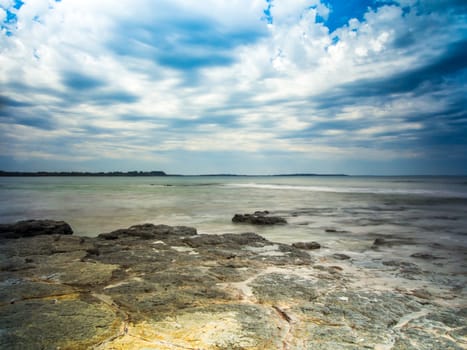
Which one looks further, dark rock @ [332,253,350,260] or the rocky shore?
dark rock @ [332,253,350,260]

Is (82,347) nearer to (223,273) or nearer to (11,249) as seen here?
(223,273)

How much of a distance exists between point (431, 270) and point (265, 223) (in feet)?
27.2

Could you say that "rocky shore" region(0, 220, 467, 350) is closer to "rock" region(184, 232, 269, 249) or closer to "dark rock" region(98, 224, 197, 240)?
"rock" region(184, 232, 269, 249)

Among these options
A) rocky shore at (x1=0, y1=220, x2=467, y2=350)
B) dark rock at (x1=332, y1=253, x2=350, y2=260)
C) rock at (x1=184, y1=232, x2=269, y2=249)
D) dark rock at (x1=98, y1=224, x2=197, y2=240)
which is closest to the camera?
rocky shore at (x1=0, y1=220, x2=467, y2=350)

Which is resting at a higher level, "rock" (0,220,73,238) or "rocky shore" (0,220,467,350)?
"rocky shore" (0,220,467,350)

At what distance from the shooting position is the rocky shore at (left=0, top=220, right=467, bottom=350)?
3.22 m

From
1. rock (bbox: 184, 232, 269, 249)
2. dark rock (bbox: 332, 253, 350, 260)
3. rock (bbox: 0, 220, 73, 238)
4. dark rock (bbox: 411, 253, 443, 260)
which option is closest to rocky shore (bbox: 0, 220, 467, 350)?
dark rock (bbox: 332, 253, 350, 260)

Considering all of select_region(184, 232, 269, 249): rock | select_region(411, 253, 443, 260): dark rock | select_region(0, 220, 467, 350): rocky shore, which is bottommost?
select_region(411, 253, 443, 260): dark rock

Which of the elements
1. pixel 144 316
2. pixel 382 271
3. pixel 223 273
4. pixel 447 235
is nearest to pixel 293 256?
pixel 382 271

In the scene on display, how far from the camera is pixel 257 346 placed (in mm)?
3102

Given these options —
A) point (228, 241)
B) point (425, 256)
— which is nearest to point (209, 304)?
point (228, 241)

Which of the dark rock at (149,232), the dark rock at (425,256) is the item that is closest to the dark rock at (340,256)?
the dark rock at (425,256)

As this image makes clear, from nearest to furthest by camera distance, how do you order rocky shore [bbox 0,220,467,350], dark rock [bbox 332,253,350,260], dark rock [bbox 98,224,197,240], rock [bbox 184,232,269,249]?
1. rocky shore [bbox 0,220,467,350]
2. dark rock [bbox 332,253,350,260]
3. rock [bbox 184,232,269,249]
4. dark rock [bbox 98,224,197,240]

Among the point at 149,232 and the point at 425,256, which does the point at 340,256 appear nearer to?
the point at 425,256
